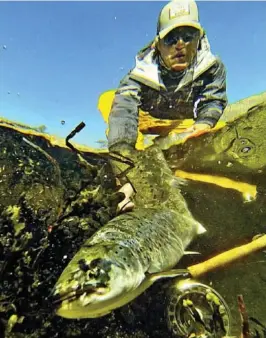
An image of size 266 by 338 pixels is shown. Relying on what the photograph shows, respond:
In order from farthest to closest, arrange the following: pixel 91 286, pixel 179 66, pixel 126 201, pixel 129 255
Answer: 1. pixel 179 66
2. pixel 126 201
3. pixel 129 255
4. pixel 91 286

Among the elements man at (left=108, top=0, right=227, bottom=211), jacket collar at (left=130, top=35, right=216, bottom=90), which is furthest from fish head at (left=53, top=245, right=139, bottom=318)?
jacket collar at (left=130, top=35, right=216, bottom=90)

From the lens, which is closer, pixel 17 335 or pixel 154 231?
pixel 17 335

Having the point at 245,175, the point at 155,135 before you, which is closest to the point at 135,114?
the point at 155,135

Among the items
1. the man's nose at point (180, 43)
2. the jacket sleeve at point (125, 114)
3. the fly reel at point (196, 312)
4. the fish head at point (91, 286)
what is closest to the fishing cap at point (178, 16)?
the man's nose at point (180, 43)

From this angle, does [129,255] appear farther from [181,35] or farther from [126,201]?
[181,35]

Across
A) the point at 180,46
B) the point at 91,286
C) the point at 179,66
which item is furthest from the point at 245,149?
the point at 91,286

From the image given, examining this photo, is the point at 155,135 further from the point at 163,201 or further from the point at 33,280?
the point at 33,280

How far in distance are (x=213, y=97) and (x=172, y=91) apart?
2.20 ft

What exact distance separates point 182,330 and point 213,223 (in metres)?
2.00

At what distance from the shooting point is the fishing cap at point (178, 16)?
5.96 m

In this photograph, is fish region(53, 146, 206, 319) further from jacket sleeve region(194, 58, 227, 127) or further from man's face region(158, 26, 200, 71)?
man's face region(158, 26, 200, 71)

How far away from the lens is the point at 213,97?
6062 millimetres

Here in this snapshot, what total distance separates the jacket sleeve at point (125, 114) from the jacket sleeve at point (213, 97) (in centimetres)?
103

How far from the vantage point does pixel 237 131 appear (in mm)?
6656
